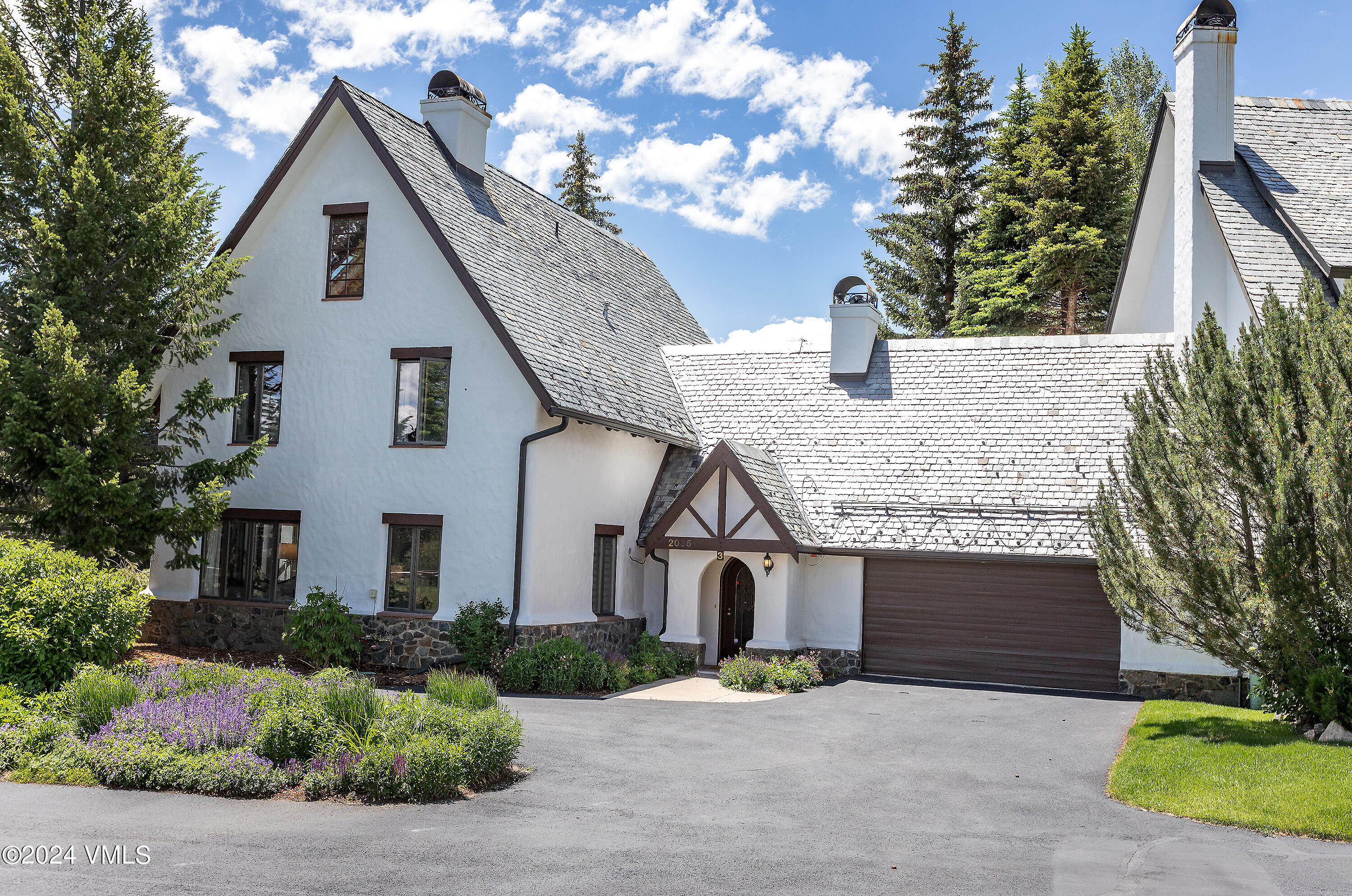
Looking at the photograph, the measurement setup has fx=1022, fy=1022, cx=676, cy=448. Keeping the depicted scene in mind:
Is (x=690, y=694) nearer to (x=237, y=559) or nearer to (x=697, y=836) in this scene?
(x=697, y=836)

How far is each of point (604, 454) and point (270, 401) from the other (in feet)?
20.0

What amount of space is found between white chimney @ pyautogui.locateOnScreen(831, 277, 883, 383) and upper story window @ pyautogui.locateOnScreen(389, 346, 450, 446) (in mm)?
8576

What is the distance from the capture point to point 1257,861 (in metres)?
7.27

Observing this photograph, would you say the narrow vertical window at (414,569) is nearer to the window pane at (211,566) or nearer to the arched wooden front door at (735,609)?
the window pane at (211,566)

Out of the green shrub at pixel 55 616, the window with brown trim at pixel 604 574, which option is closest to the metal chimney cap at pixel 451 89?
the window with brown trim at pixel 604 574

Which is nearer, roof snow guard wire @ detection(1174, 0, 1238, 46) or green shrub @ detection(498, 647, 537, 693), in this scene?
green shrub @ detection(498, 647, 537, 693)

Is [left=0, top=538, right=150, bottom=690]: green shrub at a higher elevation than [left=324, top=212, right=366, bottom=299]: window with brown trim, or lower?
lower

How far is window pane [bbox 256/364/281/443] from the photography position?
18.2 m

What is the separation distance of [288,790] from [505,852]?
2641mm

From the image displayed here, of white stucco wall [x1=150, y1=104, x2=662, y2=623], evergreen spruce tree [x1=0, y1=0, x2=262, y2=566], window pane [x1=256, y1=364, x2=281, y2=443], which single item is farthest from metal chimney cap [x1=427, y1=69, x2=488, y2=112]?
window pane [x1=256, y1=364, x2=281, y2=443]

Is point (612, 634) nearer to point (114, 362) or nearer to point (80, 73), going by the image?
point (114, 362)

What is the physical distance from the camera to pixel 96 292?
15727 millimetres

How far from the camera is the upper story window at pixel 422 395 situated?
17.1 meters

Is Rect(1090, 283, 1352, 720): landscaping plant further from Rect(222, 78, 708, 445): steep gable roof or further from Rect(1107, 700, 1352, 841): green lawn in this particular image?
Rect(222, 78, 708, 445): steep gable roof
